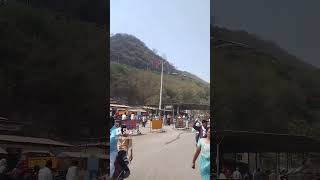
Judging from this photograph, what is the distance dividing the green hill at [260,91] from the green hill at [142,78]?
0.47 meters

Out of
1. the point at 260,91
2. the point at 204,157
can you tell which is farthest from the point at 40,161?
the point at 260,91

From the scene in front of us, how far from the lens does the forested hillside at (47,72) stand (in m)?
10.6

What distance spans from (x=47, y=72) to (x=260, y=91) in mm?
3500

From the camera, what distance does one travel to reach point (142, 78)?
10.6 meters

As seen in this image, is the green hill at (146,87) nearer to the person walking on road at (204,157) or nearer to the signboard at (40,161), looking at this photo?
the person walking on road at (204,157)

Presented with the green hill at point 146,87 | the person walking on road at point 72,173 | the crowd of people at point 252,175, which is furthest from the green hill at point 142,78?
the person walking on road at point 72,173

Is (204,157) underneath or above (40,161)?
above

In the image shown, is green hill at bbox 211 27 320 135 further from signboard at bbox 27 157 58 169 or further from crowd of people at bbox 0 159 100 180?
signboard at bbox 27 157 58 169

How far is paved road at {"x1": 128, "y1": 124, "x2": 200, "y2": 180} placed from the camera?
1006cm

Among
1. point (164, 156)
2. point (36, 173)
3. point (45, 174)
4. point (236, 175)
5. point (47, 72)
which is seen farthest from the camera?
point (47, 72)

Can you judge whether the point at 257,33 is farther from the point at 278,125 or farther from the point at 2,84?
the point at 2,84

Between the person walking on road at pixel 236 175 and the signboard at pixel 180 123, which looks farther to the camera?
the signboard at pixel 180 123

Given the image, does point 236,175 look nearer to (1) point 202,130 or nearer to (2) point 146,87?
(1) point 202,130

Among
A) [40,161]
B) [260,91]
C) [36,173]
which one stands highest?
[260,91]
